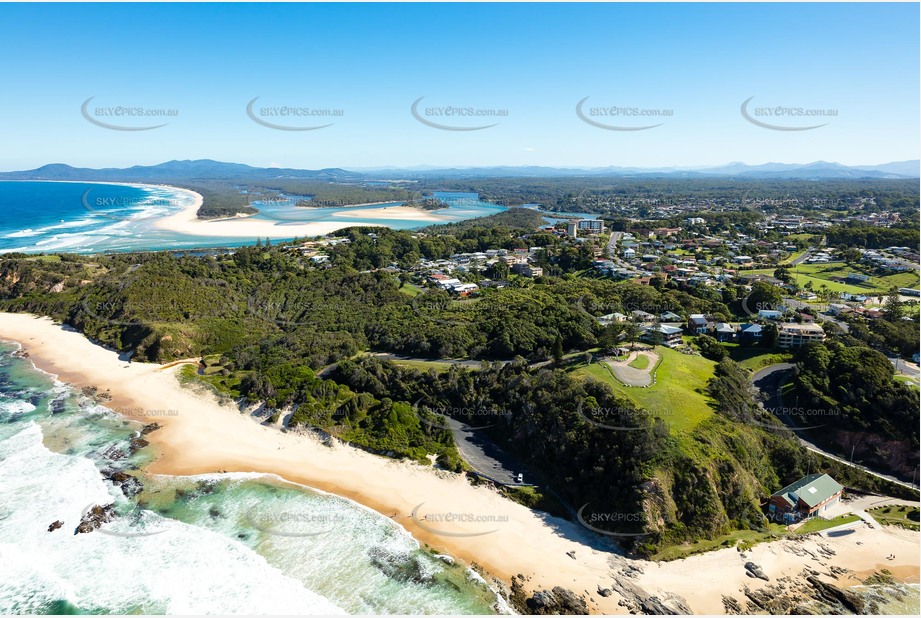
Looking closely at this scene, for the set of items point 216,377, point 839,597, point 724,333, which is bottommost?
point 839,597

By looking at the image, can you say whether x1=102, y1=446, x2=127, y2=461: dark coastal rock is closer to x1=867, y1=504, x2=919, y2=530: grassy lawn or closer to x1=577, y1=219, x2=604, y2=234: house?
x1=867, y1=504, x2=919, y2=530: grassy lawn

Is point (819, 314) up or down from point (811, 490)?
up

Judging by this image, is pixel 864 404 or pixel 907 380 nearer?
pixel 864 404

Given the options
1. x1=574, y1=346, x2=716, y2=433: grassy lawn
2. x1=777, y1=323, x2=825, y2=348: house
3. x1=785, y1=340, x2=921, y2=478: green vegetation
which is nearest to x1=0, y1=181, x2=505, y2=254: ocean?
x1=574, y1=346, x2=716, y2=433: grassy lawn

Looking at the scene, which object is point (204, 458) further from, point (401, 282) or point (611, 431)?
point (401, 282)

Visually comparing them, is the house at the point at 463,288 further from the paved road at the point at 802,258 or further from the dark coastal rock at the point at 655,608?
the paved road at the point at 802,258

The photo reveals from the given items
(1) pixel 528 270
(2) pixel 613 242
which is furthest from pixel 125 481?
(2) pixel 613 242

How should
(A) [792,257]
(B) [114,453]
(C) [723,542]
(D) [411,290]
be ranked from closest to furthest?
(C) [723,542] < (B) [114,453] < (D) [411,290] < (A) [792,257]

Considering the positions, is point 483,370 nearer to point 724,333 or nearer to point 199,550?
point 199,550
